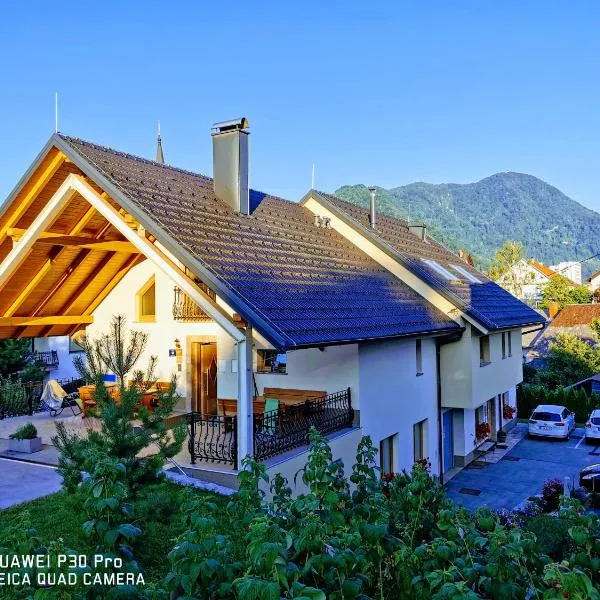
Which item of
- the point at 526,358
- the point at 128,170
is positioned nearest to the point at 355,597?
the point at 128,170

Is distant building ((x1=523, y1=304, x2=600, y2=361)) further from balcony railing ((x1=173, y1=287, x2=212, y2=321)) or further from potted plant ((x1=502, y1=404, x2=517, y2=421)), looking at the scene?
balcony railing ((x1=173, y1=287, x2=212, y2=321))

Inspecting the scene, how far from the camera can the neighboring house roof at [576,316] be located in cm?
4279

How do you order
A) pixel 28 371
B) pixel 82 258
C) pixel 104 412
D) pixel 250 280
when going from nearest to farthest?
pixel 104 412 → pixel 250 280 → pixel 82 258 → pixel 28 371

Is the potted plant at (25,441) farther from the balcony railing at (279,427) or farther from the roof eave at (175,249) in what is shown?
the roof eave at (175,249)

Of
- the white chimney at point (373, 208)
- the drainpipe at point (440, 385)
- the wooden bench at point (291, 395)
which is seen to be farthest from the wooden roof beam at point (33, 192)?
the white chimney at point (373, 208)

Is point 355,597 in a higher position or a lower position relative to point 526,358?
higher

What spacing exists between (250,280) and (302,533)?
6861mm

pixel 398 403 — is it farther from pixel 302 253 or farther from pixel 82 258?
pixel 82 258

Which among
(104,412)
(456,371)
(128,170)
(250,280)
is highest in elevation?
(128,170)

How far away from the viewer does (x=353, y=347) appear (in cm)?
1229

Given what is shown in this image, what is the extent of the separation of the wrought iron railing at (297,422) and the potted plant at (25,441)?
5029mm

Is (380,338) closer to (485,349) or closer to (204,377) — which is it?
(204,377)

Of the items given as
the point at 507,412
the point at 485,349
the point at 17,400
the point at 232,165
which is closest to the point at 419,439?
the point at 485,349

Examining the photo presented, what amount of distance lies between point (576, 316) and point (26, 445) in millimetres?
41766
